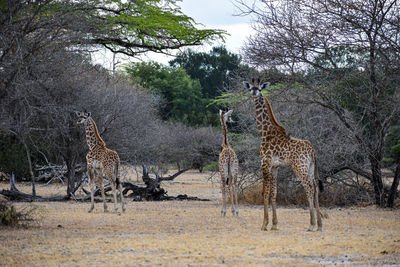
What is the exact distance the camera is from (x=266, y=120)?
1178 cm

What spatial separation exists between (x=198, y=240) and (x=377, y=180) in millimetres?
7401

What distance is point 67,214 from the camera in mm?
Answer: 14125

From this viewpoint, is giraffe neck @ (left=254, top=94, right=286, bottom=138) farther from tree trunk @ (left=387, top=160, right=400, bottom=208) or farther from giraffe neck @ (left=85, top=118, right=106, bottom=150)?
tree trunk @ (left=387, top=160, right=400, bottom=208)

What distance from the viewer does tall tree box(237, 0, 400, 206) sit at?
14172 millimetres

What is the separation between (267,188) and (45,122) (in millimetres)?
9054

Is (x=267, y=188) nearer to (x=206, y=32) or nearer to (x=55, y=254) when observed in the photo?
(x=55, y=254)

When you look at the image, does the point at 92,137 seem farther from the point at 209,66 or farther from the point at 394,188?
the point at 209,66

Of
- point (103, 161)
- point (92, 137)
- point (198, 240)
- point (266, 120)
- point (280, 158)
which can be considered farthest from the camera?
point (92, 137)

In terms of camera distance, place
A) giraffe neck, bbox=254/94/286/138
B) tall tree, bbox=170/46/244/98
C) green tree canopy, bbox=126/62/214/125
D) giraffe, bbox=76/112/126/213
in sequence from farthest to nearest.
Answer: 1. tall tree, bbox=170/46/244/98
2. green tree canopy, bbox=126/62/214/125
3. giraffe, bbox=76/112/126/213
4. giraffe neck, bbox=254/94/286/138

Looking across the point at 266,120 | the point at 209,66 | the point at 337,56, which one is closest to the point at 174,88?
the point at 209,66

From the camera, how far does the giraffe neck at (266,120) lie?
1162cm

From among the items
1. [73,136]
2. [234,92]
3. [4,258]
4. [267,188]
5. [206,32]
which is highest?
[206,32]

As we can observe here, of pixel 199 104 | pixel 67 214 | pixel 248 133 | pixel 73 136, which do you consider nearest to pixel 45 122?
pixel 73 136

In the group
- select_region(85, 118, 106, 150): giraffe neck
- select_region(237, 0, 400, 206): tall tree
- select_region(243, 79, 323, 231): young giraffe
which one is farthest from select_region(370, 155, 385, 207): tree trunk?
select_region(85, 118, 106, 150): giraffe neck
